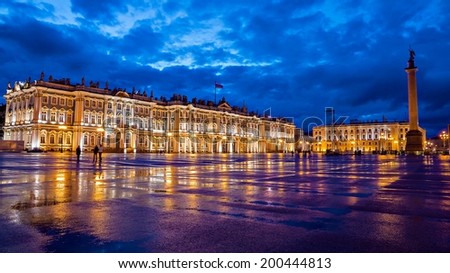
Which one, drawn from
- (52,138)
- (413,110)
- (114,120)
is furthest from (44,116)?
(413,110)

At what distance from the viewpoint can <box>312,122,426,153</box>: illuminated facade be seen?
12694cm

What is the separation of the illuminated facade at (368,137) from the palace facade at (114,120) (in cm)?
4269

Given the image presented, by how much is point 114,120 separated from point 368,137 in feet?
315

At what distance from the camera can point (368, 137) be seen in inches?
5226

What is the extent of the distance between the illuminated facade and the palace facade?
42.7 metres

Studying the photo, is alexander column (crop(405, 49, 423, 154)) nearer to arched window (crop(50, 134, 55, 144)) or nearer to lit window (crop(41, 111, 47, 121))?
arched window (crop(50, 134, 55, 144))

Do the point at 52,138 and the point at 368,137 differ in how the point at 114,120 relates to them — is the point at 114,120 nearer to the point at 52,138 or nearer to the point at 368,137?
the point at 52,138

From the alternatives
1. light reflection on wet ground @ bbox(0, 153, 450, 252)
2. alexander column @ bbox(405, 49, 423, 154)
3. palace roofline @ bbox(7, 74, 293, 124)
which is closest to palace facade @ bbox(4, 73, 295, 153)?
palace roofline @ bbox(7, 74, 293, 124)

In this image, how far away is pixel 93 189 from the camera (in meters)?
9.88

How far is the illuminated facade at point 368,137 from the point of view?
126938 millimetres

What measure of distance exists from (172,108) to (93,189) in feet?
283
